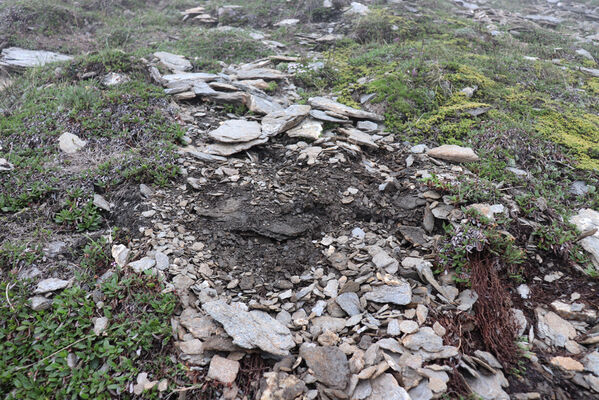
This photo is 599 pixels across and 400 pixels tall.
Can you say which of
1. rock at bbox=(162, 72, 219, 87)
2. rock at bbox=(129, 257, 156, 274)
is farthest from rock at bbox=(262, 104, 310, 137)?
rock at bbox=(129, 257, 156, 274)

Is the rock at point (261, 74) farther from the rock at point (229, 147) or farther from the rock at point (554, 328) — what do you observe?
the rock at point (554, 328)

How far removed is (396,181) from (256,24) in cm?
976

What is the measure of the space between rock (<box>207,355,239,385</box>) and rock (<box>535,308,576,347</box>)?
245 cm

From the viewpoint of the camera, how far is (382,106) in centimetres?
594

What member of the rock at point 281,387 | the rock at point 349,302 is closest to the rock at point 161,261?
the rock at point 281,387

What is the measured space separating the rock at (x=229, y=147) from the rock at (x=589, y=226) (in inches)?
148

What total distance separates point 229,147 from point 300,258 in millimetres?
2094

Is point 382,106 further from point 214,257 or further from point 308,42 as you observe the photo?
point 308,42

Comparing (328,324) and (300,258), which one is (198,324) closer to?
(328,324)

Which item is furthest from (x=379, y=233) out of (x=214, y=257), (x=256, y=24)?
(x=256, y=24)

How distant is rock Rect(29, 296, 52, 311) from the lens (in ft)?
9.96

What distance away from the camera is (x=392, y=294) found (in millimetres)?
3113

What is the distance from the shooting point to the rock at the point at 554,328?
2.87m

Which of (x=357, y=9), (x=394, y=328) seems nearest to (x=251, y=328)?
(x=394, y=328)
